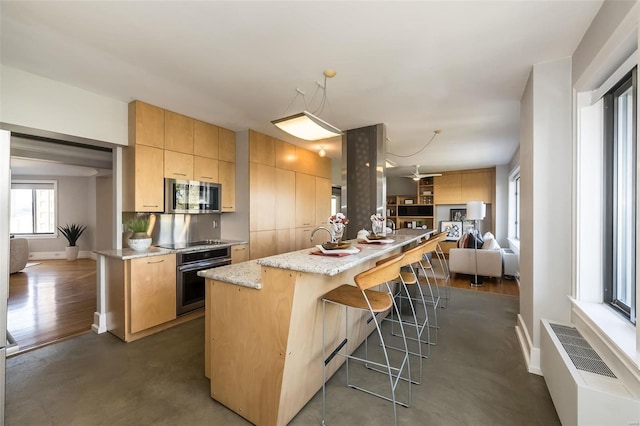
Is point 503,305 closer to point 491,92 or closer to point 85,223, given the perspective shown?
point 491,92

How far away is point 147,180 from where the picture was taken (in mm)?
3129

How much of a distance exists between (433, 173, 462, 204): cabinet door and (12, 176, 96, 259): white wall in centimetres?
991

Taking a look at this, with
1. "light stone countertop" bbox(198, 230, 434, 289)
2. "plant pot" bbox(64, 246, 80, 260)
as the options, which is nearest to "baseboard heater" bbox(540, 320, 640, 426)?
"light stone countertop" bbox(198, 230, 434, 289)

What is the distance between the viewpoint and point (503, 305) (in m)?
3.78

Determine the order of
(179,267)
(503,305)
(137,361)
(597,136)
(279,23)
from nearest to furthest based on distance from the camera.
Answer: (279,23) < (597,136) < (137,361) < (179,267) < (503,305)

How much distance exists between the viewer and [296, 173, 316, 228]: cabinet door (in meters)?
5.03

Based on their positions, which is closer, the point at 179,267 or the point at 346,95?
the point at 346,95

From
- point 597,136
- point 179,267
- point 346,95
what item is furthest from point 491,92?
point 179,267

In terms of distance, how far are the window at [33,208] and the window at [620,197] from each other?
Answer: 11.0 m

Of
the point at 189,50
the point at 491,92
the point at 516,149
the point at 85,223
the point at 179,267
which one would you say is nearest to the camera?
the point at 189,50

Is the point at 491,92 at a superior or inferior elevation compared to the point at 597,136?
superior

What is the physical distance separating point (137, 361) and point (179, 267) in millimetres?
1025

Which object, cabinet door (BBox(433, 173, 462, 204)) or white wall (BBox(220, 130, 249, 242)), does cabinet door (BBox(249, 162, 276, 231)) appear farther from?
cabinet door (BBox(433, 173, 462, 204))

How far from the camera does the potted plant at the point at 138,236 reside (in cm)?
296
